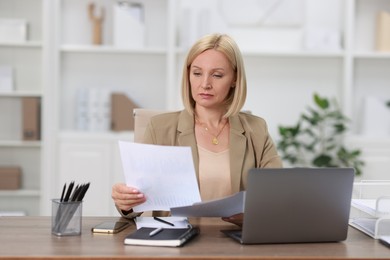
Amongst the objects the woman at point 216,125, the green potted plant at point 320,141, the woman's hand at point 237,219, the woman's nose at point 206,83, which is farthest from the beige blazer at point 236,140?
the green potted plant at point 320,141

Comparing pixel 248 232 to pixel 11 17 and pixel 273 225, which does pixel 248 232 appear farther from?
pixel 11 17

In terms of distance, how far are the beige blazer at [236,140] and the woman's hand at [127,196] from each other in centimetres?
42

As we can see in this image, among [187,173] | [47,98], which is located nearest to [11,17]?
[47,98]

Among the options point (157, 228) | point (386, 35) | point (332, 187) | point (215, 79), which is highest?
point (386, 35)

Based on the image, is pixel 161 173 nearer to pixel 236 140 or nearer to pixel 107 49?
pixel 236 140

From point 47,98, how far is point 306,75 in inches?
73.2

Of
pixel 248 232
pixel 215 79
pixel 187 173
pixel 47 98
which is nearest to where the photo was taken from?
pixel 248 232

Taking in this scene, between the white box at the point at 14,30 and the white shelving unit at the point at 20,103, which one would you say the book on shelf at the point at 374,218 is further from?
the white box at the point at 14,30

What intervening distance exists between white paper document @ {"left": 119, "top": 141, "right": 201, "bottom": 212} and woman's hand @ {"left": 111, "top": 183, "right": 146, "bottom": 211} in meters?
0.01

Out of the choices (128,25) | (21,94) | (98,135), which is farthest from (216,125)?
(21,94)

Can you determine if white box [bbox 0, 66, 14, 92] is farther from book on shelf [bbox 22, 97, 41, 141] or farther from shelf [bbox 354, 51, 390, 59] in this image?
shelf [bbox 354, 51, 390, 59]

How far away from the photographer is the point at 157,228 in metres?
1.83

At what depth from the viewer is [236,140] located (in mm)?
2316

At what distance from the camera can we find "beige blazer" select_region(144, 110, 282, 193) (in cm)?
230
